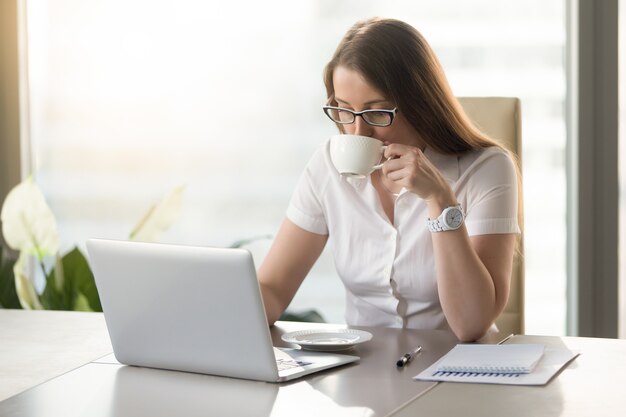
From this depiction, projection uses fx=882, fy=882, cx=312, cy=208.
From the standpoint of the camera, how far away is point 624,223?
9.55ft

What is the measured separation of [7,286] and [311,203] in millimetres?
1627

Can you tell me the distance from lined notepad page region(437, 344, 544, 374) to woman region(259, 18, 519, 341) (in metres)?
0.25

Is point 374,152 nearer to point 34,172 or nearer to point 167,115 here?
point 167,115

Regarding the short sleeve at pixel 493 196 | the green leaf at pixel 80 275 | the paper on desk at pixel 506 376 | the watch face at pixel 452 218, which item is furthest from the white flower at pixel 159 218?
the paper on desk at pixel 506 376

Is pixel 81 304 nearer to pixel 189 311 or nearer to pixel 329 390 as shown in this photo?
pixel 189 311

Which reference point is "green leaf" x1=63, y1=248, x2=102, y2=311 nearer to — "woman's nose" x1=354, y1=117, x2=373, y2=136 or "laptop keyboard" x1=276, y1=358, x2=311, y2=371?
"woman's nose" x1=354, y1=117, x2=373, y2=136

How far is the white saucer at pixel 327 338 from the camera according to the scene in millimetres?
1391

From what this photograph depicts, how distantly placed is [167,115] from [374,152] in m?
1.75

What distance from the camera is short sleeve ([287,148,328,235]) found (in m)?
1.93

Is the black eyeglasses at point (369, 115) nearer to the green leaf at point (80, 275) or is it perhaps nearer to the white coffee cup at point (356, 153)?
the white coffee cup at point (356, 153)

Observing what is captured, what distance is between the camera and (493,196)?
1.76 metres

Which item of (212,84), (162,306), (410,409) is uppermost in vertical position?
(212,84)

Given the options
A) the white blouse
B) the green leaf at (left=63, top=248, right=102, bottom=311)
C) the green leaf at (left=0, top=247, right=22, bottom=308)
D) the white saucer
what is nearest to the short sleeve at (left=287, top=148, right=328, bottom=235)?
the white blouse

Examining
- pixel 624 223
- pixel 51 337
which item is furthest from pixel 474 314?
pixel 624 223
